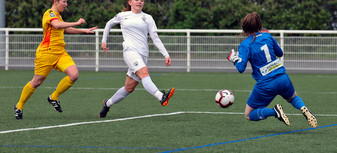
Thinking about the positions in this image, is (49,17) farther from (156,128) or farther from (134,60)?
(156,128)

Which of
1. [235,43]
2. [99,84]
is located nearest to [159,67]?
[235,43]

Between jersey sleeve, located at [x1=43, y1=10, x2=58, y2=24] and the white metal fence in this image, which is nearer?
jersey sleeve, located at [x1=43, y1=10, x2=58, y2=24]

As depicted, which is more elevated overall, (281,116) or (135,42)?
(135,42)

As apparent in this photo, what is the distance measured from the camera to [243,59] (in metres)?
7.02

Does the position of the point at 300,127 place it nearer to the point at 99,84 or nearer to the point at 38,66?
the point at 38,66

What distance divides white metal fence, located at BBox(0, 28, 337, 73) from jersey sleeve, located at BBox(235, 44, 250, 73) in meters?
14.8

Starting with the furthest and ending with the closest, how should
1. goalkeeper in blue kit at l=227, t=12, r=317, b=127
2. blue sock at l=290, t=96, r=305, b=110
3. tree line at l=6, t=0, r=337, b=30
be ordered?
tree line at l=6, t=0, r=337, b=30 → blue sock at l=290, t=96, r=305, b=110 → goalkeeper in blue kit at l=227, t=12, r=317, b=127

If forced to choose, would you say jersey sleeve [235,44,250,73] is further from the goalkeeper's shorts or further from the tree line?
the tree line

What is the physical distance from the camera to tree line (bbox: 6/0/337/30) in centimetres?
2933

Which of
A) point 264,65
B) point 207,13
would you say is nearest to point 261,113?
point 264,65

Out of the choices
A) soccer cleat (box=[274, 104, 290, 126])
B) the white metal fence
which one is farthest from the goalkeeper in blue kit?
the white metal fence

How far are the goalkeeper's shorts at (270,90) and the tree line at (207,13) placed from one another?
868 inches

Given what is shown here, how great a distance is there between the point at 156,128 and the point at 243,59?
1.44 m

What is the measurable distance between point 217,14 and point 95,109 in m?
20.7
